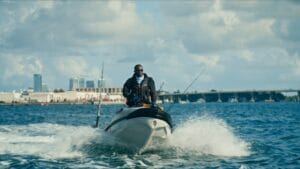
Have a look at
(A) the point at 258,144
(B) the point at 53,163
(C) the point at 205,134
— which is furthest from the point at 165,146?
(A) the point at 258,144

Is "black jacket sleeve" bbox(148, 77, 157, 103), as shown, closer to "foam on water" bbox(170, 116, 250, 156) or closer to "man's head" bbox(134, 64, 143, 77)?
"man's head" bbox(134, 64, 143, 77)

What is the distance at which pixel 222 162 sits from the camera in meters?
19.5

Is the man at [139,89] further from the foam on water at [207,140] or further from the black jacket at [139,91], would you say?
the foam on water at [207,140]

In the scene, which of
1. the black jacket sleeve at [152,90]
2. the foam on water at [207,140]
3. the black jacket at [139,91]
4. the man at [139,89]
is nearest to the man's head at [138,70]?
the man at [139,89]

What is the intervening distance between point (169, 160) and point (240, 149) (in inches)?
169

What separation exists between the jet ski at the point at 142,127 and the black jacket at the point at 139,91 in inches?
28.1

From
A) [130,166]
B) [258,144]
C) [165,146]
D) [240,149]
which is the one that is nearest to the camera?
[130,166]

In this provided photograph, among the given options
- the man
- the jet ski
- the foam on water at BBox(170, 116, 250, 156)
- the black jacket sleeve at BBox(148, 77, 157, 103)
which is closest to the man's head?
the man

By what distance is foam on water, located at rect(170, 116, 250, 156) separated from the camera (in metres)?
21.9

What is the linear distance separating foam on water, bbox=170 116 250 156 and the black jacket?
1.83m

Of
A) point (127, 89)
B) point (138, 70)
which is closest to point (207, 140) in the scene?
point (127, 89)

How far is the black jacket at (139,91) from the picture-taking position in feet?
69.5

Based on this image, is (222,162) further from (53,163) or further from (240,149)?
(53,163)

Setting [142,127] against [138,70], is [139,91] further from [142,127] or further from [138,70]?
[142,127]
